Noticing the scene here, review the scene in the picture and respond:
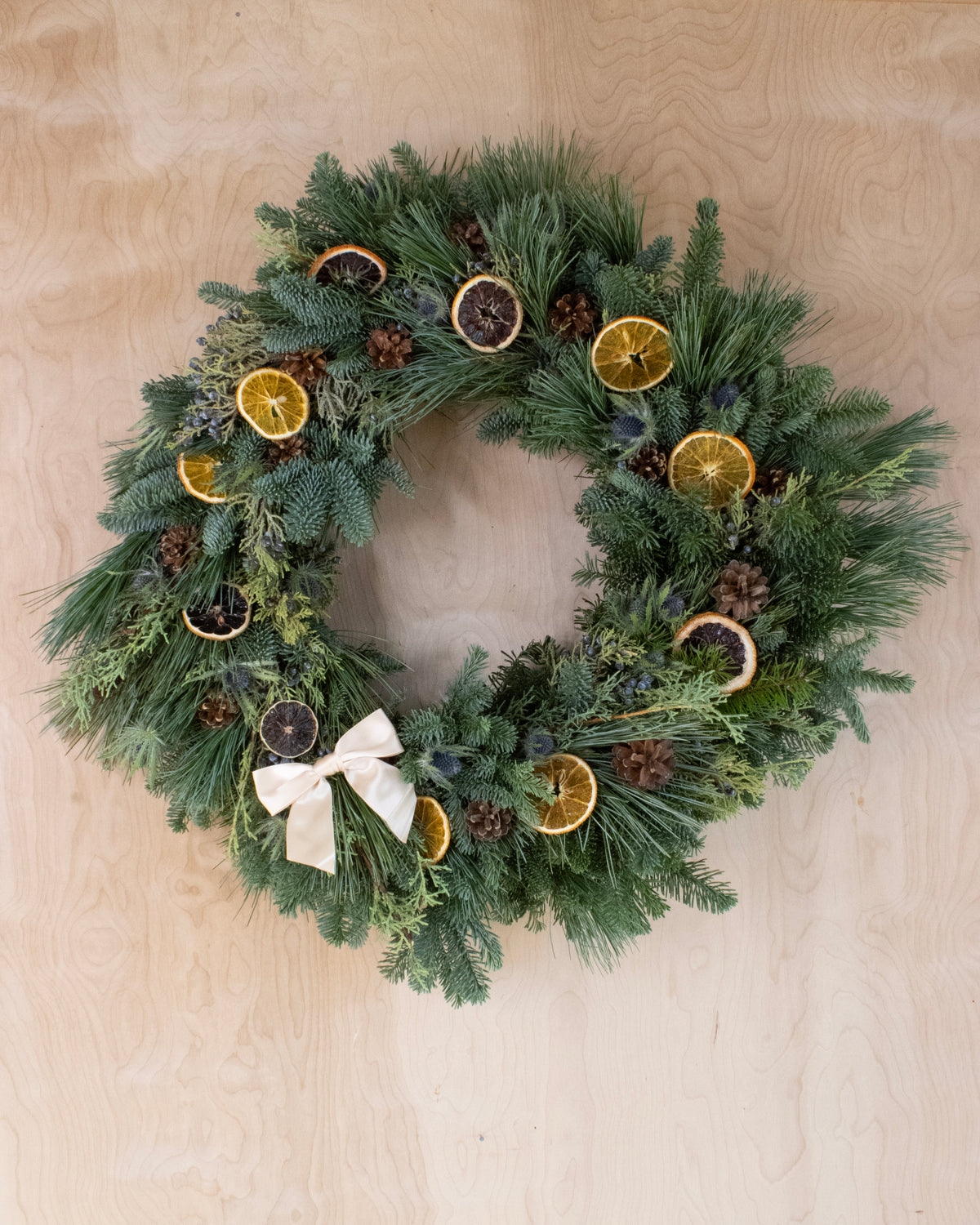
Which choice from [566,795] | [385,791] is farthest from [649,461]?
[385,791]

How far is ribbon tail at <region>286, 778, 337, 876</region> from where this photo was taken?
0.99 meters

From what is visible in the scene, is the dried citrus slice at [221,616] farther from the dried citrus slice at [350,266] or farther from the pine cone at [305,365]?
the dried citrus slice at [350,266]

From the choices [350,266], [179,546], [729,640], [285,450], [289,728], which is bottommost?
[289,728]

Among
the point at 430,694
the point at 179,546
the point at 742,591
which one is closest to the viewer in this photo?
the point at 742,591

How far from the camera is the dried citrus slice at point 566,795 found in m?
0.97

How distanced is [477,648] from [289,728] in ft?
0.85

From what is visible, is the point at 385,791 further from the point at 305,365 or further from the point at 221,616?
the point at 305,365

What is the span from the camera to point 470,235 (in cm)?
103

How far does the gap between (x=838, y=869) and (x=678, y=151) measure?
1.12 m

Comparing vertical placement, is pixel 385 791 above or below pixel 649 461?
below

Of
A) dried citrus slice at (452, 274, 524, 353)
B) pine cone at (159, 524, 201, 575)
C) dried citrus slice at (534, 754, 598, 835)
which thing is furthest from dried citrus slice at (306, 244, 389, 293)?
dried citrus slice at (534, 754, 598, 835)

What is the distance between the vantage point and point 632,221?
1.02m

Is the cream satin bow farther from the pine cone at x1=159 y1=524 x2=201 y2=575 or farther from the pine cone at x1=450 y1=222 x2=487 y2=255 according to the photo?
the pine cone at x1=450 y1=222 x2=487 y2=255

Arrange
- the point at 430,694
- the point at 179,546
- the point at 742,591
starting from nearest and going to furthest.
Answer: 1. the point at 742,591
2. the point at 179,546
3. the point at 430,694
